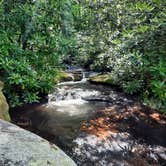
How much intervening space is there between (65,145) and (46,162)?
277 centimetres

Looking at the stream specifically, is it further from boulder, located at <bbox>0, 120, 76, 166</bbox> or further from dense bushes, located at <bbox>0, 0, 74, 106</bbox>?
boulder, located at <bbox>0, 120, 76, 166</bbox>

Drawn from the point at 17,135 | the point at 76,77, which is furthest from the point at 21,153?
the point at 76,77

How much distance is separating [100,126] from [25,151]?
4002mm

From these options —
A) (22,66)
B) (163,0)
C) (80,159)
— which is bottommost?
(80,159)

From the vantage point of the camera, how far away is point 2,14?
8.38 meters

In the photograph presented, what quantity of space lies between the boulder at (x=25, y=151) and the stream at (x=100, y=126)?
184 centimetres

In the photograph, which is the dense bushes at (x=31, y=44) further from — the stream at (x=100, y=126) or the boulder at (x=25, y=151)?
the boulder at (x=25, y=151)

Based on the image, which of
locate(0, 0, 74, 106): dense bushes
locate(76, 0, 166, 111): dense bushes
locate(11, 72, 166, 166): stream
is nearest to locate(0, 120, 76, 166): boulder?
locate(76, 0, 166, 111): dense bushes

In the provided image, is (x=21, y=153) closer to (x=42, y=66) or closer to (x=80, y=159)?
(x=80, y=159)

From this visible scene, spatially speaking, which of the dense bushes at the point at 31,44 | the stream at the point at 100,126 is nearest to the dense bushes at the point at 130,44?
the stream at the point at 100,126

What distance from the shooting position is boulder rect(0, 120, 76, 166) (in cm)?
304

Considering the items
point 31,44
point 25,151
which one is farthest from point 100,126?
point 25,151

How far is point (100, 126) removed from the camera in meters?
7.08

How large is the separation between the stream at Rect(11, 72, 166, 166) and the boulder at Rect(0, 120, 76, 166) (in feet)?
6.03
